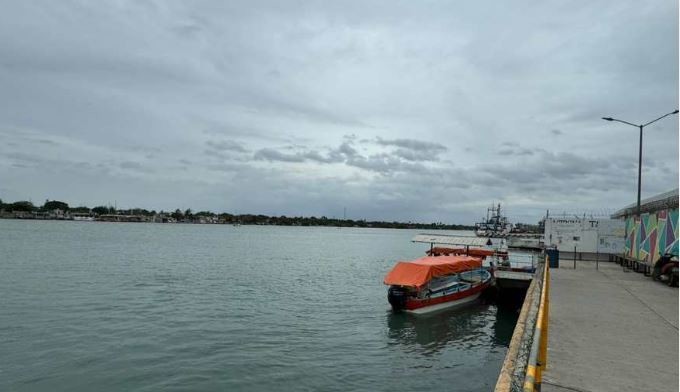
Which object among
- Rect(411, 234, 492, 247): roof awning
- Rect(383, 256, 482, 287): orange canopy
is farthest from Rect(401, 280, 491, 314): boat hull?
Rect(411, 234, 492, 247): roof awning

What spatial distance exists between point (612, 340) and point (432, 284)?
1790 cm

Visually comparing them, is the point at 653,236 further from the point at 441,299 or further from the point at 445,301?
the point at 441,299

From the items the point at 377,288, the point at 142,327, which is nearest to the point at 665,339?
the point at 142,327

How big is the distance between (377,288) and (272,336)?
63.8ft

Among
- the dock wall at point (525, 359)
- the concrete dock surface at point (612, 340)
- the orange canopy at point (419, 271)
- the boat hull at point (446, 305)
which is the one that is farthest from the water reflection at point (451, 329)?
the dock wall at point (525, 359)

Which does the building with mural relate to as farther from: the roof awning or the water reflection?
the roof awning

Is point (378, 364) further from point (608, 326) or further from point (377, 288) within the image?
point (377, 288)

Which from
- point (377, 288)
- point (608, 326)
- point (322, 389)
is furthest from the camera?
point (377, 288)

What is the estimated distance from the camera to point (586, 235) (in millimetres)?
43344

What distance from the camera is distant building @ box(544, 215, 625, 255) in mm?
41125

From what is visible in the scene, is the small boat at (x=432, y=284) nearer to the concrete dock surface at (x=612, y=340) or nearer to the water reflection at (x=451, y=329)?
the water reflection at (x=451, y=329)

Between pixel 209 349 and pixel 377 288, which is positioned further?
pixel 377 288

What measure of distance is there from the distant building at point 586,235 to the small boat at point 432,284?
1319 cm

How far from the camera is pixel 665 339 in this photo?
11953 mm
